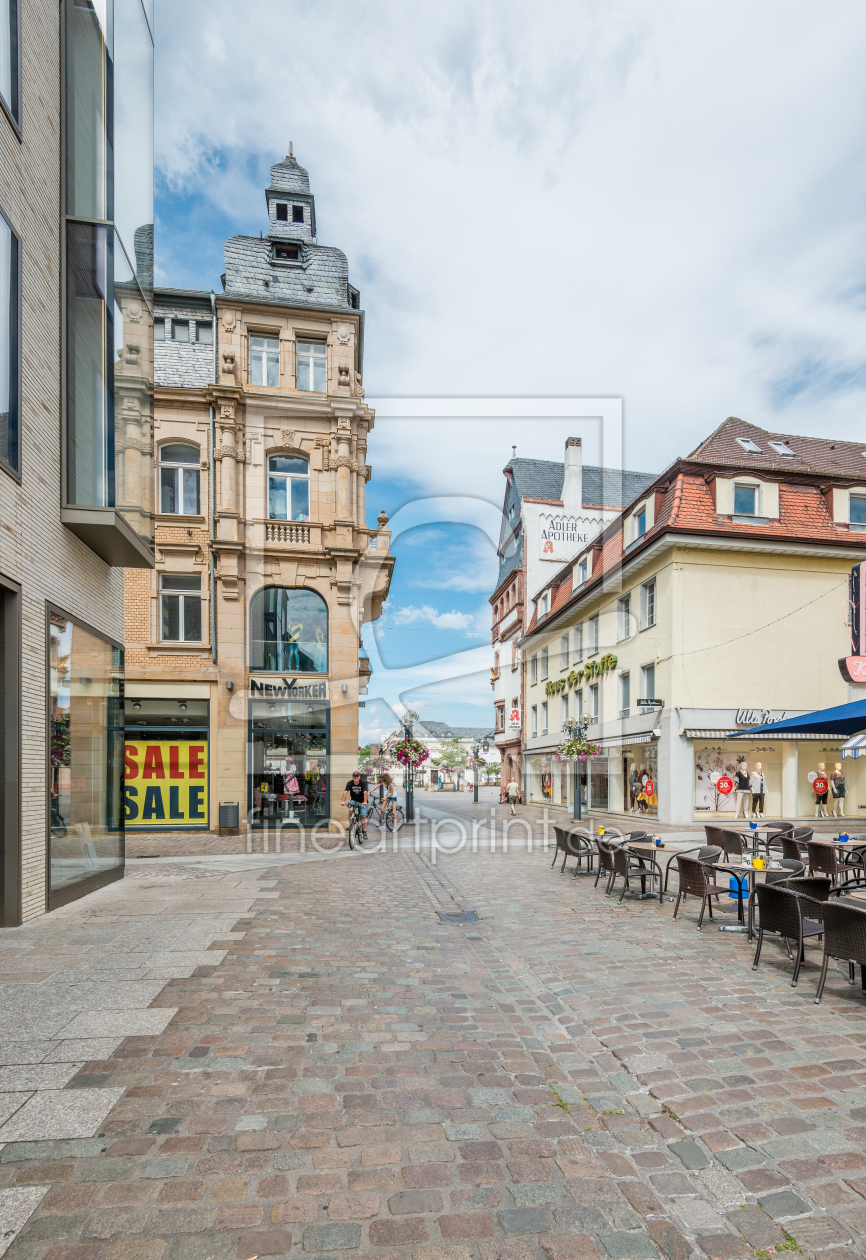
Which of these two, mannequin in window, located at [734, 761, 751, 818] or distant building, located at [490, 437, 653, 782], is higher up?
distant building, located at [490, 437, 653, 782]

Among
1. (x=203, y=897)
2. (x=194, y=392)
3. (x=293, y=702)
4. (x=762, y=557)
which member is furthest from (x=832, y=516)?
(x=203, y=897)

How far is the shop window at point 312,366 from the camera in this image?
21450 mm

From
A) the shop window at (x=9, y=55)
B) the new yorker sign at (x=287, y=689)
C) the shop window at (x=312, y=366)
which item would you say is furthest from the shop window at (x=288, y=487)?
the shop window at (x=9, y=55)

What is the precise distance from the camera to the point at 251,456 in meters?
20.8

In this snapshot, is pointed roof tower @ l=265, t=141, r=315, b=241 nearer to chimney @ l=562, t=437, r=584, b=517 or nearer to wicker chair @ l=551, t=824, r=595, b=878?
wicker chair @ l=551, t=824, r=595, b=878

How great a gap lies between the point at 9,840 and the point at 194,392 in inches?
606

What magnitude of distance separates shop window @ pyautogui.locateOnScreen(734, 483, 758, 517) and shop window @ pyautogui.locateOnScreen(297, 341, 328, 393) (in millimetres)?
13827

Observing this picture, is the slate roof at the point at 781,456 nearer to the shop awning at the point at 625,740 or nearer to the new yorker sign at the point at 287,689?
the shop awning at the point at 625,740

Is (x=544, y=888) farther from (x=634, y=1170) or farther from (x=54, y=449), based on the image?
(x=54, y=449)

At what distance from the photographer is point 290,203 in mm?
23484

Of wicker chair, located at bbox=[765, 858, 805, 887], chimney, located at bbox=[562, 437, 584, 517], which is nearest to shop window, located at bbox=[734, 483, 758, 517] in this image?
wicker chair, located at bbox=[765, 858, 805, 887]

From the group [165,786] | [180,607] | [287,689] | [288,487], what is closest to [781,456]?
[288,487]

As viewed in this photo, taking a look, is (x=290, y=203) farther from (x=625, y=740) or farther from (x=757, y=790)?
(x=757, y=790)

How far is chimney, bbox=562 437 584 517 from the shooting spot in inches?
1652
